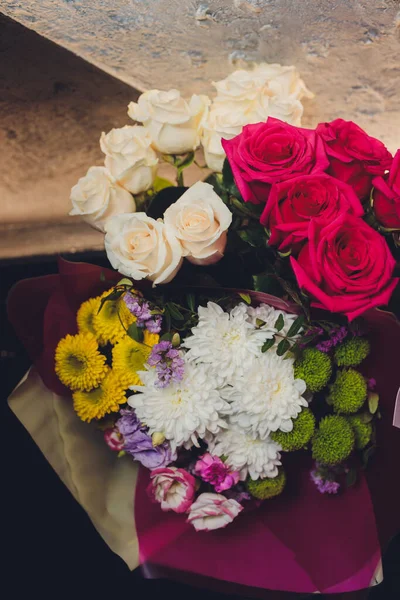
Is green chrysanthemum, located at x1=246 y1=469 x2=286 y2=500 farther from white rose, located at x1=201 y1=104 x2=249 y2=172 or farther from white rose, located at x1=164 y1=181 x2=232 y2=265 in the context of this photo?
white rose, located at x1=201 y1=104 x2=249 y2=172

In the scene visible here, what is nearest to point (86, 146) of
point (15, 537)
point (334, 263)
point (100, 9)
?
point (100, 9)

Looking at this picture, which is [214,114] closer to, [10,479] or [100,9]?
[100,9]

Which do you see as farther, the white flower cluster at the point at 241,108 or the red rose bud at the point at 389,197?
the white flower cluster at the point at 241,108

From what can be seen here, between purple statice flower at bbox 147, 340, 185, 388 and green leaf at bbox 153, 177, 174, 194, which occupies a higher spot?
green leaf at bbox 153, 177, 174, 194

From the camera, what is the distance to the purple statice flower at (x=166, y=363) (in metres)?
0.68

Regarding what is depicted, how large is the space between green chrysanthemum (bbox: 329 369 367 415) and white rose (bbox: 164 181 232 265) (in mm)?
230

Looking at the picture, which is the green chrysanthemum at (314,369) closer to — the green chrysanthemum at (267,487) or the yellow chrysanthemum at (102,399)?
the green chrysanthemum at (267,487)

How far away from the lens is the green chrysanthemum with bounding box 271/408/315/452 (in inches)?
26.5

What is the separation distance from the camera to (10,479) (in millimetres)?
1006

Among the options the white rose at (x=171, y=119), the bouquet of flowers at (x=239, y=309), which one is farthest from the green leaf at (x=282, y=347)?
the white rose at (x=171, y=119)

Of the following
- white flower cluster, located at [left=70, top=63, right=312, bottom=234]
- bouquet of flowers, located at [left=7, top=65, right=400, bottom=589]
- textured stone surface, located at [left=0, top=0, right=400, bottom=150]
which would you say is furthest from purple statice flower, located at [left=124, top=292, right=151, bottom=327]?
textured stone surface, located at [left=0, top=0, right=400, bottom=150]

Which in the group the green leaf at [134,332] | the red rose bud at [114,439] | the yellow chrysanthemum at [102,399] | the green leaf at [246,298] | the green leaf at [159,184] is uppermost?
the green leaf at [159,184]

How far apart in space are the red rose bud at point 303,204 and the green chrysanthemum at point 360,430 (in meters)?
0.26

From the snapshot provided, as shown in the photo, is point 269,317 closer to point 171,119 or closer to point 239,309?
point 239,309
